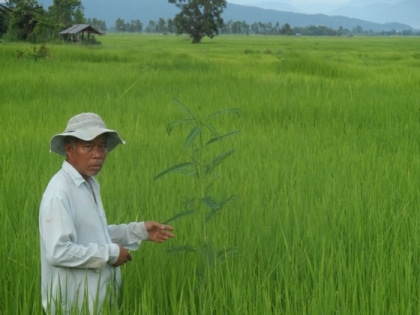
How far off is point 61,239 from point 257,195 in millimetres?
1440

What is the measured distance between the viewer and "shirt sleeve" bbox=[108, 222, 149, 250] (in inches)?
71.3

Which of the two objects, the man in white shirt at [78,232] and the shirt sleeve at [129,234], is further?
the shirt sleeve at [129,234]

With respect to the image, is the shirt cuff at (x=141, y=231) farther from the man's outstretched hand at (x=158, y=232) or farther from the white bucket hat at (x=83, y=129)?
the white bucket hat at (x=83, y=129)

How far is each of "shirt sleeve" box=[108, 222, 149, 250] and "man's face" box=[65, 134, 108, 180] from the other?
0.72ft

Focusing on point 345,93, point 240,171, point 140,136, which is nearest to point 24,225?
point 240,171

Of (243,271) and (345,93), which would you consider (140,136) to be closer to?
(243,271)

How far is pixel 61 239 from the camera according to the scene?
157 centimetres

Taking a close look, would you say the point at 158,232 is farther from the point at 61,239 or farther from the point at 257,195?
the point at 257,195

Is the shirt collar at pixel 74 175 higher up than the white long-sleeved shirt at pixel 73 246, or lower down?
higher up

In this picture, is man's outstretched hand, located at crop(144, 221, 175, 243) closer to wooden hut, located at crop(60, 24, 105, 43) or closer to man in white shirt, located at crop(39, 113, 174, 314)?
man in white shirt, located at crop(39, 113, 174, 314)

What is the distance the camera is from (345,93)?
724cm

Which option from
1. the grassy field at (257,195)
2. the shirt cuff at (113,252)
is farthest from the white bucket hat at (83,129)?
the grassy field at (257,195)

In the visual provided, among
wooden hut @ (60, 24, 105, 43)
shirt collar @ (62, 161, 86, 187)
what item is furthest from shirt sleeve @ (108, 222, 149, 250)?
wooden hut @ (60, 24, 105, 43)

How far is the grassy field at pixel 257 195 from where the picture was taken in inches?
74.8
